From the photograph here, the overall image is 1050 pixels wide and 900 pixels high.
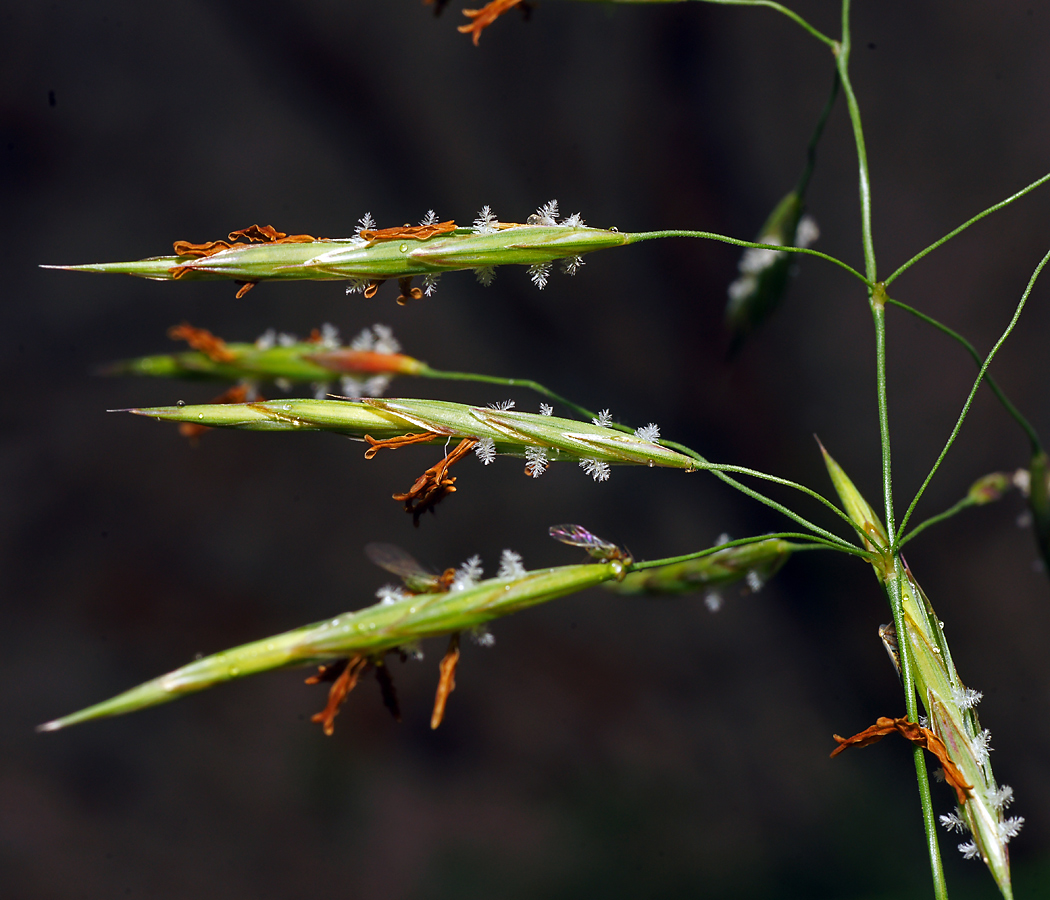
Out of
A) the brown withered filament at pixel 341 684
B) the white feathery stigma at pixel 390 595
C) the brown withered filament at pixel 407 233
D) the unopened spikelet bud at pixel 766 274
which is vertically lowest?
the brown withered filament at pixel 341 684

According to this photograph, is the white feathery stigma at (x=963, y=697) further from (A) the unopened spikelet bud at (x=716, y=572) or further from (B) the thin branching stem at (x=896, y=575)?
(A) the unopened spikelet bud at (x=716, y=572)

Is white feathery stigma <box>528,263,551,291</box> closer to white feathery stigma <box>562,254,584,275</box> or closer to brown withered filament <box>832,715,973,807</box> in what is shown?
white feathery stigma <box>562,254,584,275</box>

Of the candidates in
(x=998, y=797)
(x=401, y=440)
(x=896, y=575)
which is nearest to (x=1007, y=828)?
(x=998, y=797)

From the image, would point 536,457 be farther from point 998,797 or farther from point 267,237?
point 998,797

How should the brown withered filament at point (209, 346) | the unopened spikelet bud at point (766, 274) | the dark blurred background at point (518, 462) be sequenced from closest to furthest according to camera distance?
1. the brown withered filament at point (209, 346)
2. the unopened spikelet bud at point (766, 274)
3. the dark blurred background at point (518, 462)

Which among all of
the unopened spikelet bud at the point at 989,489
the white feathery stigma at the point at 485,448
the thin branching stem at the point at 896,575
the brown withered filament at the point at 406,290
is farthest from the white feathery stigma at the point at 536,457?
the unopened spikelet bud at the point at 989,489

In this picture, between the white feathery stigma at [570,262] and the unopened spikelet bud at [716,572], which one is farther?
the unopened spikelet bud at [716,572]
